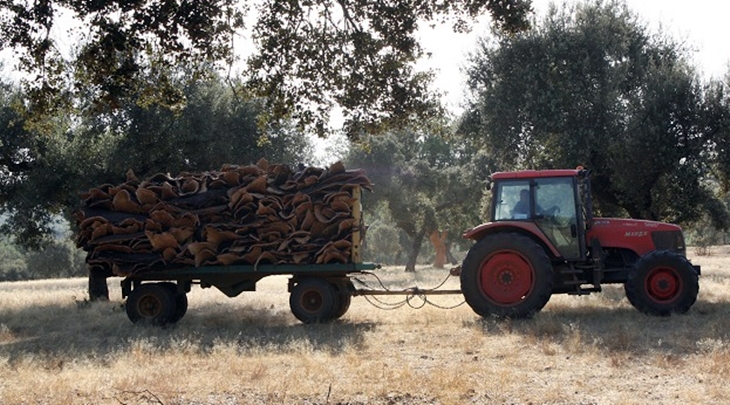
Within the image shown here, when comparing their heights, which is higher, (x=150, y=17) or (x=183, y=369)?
(x=150, y=17)

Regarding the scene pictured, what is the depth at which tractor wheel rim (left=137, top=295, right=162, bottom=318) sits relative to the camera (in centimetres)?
1340

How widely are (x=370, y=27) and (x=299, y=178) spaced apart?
3282 millimetres

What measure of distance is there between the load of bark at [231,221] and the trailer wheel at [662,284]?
488cm

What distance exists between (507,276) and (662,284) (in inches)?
102

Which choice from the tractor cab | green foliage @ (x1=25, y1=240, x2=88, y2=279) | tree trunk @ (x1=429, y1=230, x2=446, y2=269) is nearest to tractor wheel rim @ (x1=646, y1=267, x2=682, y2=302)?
the tractor cab

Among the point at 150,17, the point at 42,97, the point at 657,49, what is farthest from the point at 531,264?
the point at 657,49

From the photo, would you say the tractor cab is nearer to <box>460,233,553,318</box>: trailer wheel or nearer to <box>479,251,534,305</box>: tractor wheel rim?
<box>460,233,553,318</box>: trailer wheel

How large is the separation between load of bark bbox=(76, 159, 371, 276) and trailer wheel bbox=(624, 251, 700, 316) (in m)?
4.88

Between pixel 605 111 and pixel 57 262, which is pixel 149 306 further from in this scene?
pixel 57 262

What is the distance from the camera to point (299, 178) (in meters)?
13.0

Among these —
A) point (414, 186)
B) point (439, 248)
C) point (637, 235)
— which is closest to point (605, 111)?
point (637, 235)

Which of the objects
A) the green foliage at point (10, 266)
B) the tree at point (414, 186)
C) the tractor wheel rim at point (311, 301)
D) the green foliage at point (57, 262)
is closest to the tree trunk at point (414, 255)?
the tree at point (414, 186)

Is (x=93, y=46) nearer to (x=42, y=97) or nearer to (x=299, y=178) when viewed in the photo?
(x=42, y=97)

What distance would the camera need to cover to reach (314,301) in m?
13.1
